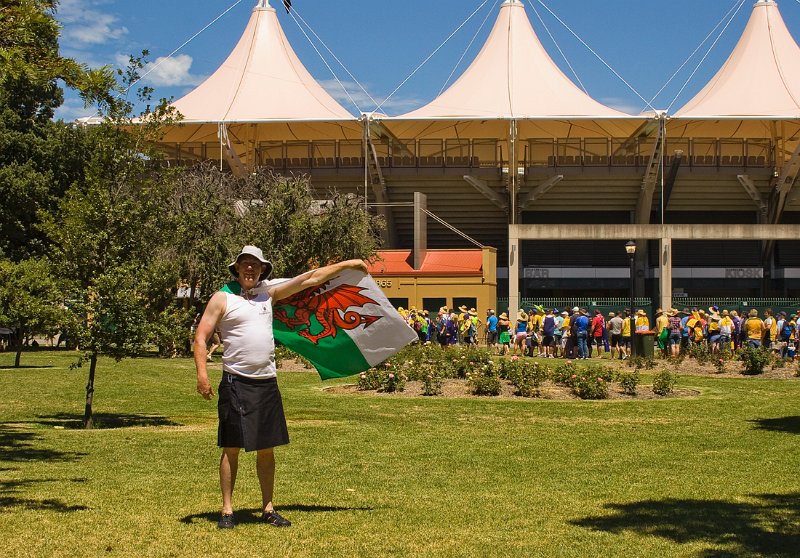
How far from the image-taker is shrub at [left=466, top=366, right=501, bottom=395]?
698 inches

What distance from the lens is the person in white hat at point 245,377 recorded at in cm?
699

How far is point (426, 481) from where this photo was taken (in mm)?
9047

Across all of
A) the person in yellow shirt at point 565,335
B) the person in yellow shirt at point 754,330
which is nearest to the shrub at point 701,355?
the person in yellow shirt at point 754,330

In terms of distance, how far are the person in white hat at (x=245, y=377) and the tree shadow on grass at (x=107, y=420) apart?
6941 mm

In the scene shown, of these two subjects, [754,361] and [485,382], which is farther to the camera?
[754,361]

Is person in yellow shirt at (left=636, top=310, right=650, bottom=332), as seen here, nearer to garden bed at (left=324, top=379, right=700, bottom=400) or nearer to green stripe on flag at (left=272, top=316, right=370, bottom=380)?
garden bed at (left=324, top=379, right=700, bottom=400)

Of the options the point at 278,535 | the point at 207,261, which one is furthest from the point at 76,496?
the point at 207,261

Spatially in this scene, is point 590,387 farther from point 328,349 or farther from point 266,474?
point 266,474

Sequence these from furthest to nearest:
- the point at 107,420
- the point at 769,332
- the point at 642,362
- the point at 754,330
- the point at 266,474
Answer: the point at 769,332, the point at 754,330, the point at 642,362, the point at 107,420, the point at 266,474

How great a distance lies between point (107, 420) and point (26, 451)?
3.47 metres

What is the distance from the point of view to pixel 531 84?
53844 millimetres

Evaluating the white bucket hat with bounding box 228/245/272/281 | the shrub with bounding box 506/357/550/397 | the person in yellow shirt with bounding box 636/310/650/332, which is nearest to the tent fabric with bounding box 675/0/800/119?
the person in yellow shirt with bounding box 636/310/650/332

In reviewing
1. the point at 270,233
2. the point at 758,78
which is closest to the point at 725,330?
the point at 270,233

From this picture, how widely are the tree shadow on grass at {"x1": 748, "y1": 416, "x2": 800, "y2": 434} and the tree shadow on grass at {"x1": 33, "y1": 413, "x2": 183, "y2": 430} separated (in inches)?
272
